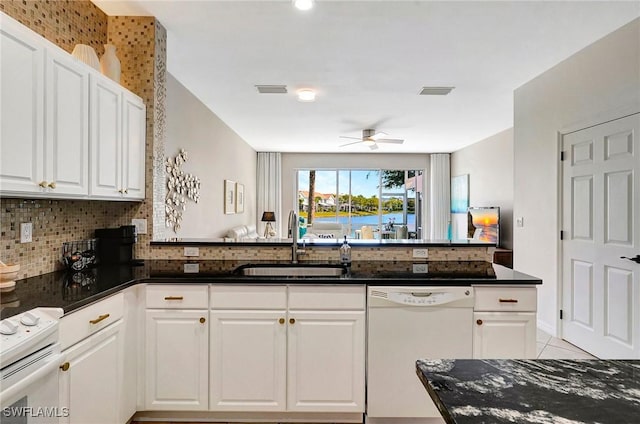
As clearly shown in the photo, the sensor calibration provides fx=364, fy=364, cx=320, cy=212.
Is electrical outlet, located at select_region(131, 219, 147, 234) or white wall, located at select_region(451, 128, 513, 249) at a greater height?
white wall, located at select_region(451, 128, 513, 249)

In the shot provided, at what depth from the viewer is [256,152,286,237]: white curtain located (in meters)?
9.11

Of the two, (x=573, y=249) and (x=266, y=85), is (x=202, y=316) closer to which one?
(x=266, y=85)

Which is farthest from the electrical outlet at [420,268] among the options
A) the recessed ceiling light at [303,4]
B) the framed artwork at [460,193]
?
the framed artwork at [460,193]

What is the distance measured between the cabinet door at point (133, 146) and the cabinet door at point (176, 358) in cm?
90

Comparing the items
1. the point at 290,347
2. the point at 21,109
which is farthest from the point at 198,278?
the point at 21,109

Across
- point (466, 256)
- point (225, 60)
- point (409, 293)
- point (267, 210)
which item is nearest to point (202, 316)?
point (409, 293)

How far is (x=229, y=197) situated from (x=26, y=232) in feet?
13.4

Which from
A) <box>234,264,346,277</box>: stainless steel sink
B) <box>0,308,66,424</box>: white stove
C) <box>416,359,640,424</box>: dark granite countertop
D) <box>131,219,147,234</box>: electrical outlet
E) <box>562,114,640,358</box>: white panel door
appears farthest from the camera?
<box>562,114,640,358</box>: white panel door

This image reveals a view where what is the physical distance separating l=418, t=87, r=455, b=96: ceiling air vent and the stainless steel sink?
2.71 metres

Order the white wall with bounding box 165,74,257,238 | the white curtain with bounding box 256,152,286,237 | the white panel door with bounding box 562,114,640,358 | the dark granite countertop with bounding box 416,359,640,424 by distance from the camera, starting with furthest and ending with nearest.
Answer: the white curtain with bounding box 256,152,286,237 → the white wall with bounding box 165,74,257,238 → the white panel door with bounding box 562,114,640,358 → the dark granite countertop with bounding box 416,359,640,424

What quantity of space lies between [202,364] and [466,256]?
1934mm

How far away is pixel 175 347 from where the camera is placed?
82.9 inches

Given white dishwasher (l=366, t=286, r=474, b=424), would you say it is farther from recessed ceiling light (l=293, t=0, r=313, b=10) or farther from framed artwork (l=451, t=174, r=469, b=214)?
framed artwork (l=451, t=174, r=469, b=214)

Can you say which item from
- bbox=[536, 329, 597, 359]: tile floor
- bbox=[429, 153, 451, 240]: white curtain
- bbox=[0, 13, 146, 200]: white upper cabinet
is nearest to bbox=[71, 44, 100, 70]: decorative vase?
bbox=[0, 13, 146, 200]: white upper cabinet
